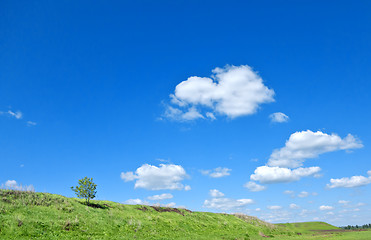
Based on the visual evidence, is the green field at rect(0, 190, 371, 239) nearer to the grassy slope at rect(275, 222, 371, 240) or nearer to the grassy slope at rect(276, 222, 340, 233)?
the grassy slope at rect(275, 222, 371, 240)

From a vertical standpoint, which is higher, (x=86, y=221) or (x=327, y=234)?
(x=86, y=221)

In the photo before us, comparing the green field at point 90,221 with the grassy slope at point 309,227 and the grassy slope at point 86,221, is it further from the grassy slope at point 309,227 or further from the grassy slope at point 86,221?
the grassy slope at point 309,227

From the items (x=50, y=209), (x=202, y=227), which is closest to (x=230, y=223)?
(x=202, y=227)

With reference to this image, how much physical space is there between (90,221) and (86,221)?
0.80 m

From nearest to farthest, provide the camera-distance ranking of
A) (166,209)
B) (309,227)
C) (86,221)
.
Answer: (86,221), (166,209), (309,227)

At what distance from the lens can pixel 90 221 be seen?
44.3 m

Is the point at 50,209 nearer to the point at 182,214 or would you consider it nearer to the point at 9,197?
the point at 9,197

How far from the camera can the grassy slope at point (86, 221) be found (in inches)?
1398

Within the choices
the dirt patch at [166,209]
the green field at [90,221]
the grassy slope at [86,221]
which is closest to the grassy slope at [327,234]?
the green field at [90,221]

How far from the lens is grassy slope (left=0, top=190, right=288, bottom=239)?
1398 inches

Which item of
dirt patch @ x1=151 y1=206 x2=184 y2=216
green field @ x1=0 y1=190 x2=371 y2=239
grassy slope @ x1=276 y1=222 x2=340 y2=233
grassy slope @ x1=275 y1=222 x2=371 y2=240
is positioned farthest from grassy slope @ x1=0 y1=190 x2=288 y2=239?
grassy slope @ x1=276 y1=222 x2=340 y2=233

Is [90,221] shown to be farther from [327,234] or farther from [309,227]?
[309,227]

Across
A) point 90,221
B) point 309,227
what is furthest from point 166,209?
point 309,227

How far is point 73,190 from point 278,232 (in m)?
62.3
